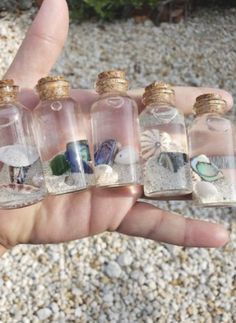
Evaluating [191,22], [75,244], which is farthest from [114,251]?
[191,22]

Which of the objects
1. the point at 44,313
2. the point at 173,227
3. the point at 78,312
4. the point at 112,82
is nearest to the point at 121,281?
the point at 78,312

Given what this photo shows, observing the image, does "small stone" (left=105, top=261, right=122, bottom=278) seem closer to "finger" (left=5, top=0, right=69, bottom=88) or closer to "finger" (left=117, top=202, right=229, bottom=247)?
"finger" (left=117, top=202, right=229, bottom=247)

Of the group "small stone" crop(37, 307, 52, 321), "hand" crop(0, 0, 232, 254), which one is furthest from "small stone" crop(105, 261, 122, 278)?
"hand" crop(0, 0, 232, 254)

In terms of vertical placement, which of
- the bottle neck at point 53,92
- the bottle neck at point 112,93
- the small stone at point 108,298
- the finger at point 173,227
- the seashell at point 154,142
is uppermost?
the bottle neck at point 53,92

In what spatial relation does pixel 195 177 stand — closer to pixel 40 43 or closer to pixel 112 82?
pixel 112 82

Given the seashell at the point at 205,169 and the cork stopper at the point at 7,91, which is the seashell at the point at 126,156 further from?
the cork stopper at the point at 7,91

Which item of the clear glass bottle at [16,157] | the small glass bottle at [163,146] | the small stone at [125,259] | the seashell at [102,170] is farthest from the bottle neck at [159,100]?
the small stone at [125,259]
